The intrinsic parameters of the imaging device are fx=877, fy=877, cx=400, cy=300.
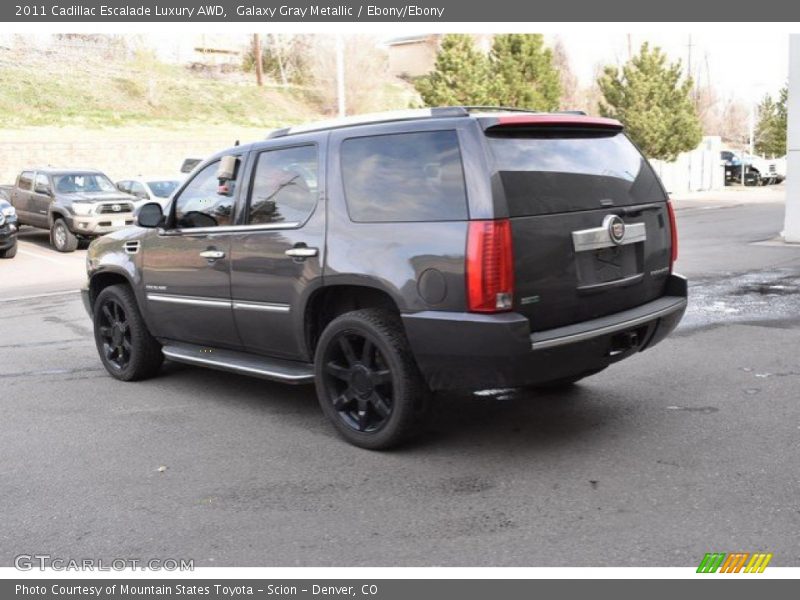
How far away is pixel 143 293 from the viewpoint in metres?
6.76

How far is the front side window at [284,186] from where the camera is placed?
18.0ft

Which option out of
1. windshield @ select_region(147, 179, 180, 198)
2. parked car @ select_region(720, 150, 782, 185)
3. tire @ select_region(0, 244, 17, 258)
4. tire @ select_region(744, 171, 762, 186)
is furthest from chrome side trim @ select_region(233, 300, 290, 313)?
tire @ select_region(744, 171, 762, 186)

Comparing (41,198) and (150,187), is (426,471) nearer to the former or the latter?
(41,198)

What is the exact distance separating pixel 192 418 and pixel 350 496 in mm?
1922

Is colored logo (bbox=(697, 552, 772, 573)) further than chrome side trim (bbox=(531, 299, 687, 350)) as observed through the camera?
No

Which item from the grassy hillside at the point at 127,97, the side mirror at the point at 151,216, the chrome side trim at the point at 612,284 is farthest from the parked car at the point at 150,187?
the grassy hillside at the point at 127,97

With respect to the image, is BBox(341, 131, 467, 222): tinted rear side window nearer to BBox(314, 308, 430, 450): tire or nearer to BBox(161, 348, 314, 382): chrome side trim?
BBox(314, 308, 430, 450): tire

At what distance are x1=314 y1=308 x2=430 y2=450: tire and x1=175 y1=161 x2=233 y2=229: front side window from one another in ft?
4.60

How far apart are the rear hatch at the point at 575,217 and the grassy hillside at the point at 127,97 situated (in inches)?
1461

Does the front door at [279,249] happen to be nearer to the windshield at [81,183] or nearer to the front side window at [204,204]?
the front side window at [204,204]

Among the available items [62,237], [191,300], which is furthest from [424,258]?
[62,237]

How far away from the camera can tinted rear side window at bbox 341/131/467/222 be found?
4.70 meters

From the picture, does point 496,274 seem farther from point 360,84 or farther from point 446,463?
point 360,84

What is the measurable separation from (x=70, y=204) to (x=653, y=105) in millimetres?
24925
